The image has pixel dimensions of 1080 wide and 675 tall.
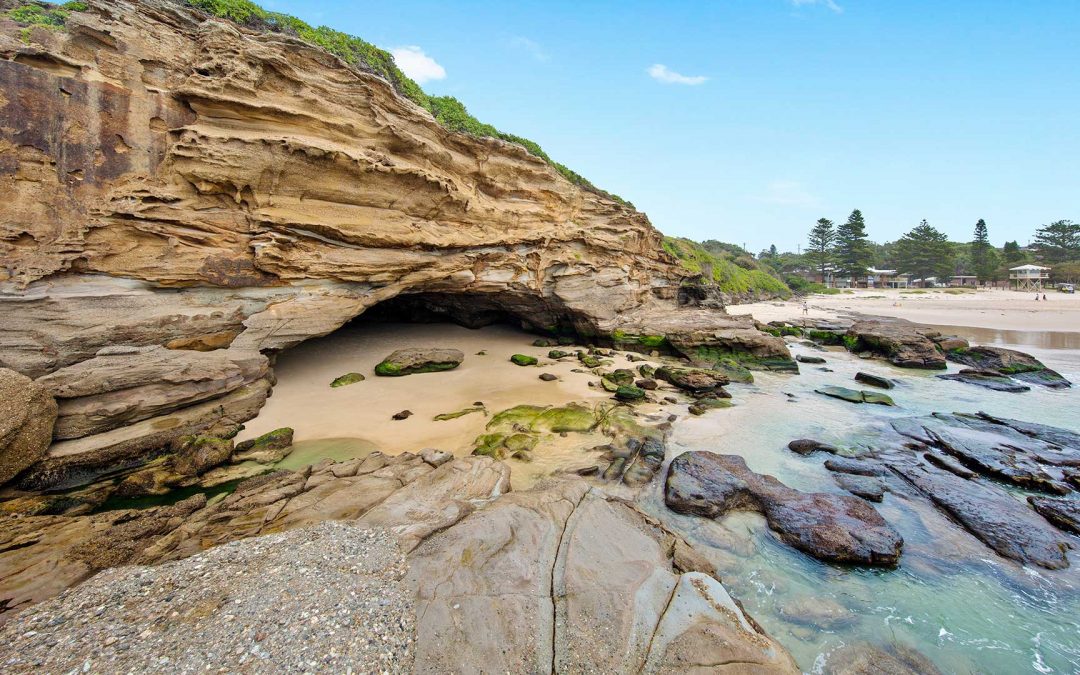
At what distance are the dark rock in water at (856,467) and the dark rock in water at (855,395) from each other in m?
5.15

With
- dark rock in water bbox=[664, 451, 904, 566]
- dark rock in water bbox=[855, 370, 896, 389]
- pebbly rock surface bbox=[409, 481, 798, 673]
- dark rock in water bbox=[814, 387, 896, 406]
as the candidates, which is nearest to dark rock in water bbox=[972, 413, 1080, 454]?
dark rock in water bbox=[814, 387, 896, 406]

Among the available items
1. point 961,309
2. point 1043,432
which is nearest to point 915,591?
point 1043,432

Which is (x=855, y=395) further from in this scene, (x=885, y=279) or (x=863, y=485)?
(x=885, y=279)

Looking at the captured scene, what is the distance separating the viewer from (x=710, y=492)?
6844mm

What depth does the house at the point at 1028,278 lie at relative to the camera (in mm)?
46028

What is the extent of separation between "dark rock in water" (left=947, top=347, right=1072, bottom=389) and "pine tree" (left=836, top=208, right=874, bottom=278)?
50.1 metres

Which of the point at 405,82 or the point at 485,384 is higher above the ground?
the point at 405,82

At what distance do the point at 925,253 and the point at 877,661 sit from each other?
7423cm

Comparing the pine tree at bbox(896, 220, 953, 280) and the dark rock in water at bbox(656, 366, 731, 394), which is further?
the pine tree at bbox(896, 220, 953, 280)

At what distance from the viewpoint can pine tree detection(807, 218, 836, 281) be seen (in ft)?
213

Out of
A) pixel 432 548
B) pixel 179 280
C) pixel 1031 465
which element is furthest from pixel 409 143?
pixel 1031 465

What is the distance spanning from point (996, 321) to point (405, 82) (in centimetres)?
4249

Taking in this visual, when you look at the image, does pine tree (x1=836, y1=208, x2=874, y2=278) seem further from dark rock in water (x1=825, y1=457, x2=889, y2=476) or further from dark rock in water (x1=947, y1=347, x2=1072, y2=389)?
dark rock in water (x1=825, y1=457, x2=889, y2=476)

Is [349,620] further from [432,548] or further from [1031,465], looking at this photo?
[1031,465]
